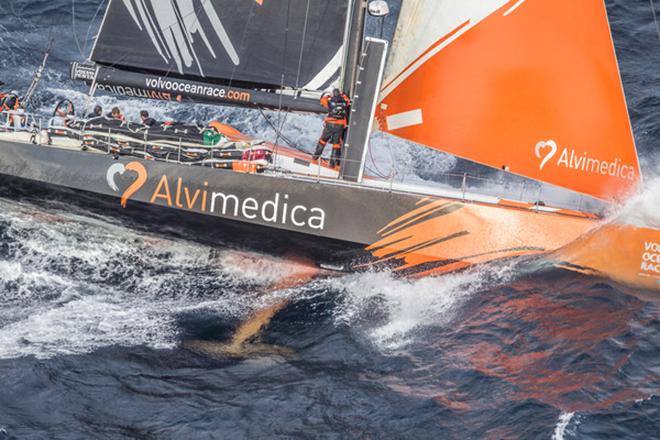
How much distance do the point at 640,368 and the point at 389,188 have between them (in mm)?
3615

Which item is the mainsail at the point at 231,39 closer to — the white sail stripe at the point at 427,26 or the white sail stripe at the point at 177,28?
the white sail stripe at the point at 177,28

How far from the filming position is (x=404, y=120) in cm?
1165

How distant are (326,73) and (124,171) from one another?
2.87 meters

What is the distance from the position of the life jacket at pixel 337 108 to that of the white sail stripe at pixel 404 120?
0.55 metres

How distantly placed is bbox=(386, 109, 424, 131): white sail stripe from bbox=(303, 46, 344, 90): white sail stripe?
0.98 m

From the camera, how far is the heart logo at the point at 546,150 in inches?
439

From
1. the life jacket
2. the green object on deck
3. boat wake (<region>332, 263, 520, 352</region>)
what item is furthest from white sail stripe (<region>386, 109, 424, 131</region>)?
the green object on deck

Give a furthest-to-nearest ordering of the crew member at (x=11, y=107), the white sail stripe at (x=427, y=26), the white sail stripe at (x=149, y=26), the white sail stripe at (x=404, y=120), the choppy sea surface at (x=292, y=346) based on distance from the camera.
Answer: the crew member at (x=11, y=107)
the white sail stripe at (x=149, y=26)
the white sail stripe at (x=404, y=120)
the white sail stripe at (x=427, y=26)
the choppy sea surface at (x=292, y=346)

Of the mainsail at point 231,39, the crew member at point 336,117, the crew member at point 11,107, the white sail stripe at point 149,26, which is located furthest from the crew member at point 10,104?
the crew member at point 336,117

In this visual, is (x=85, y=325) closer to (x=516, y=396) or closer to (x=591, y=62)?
(x=516, y=396)

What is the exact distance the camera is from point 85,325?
10539mm

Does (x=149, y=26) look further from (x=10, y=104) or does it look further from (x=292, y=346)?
(x=292, y=346)

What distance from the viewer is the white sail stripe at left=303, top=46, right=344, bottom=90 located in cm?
1200

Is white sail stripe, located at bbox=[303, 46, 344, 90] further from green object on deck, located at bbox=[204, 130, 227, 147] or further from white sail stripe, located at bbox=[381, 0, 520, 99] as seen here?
green object on deck, located at bbox=[204, 130, 227, 147]
